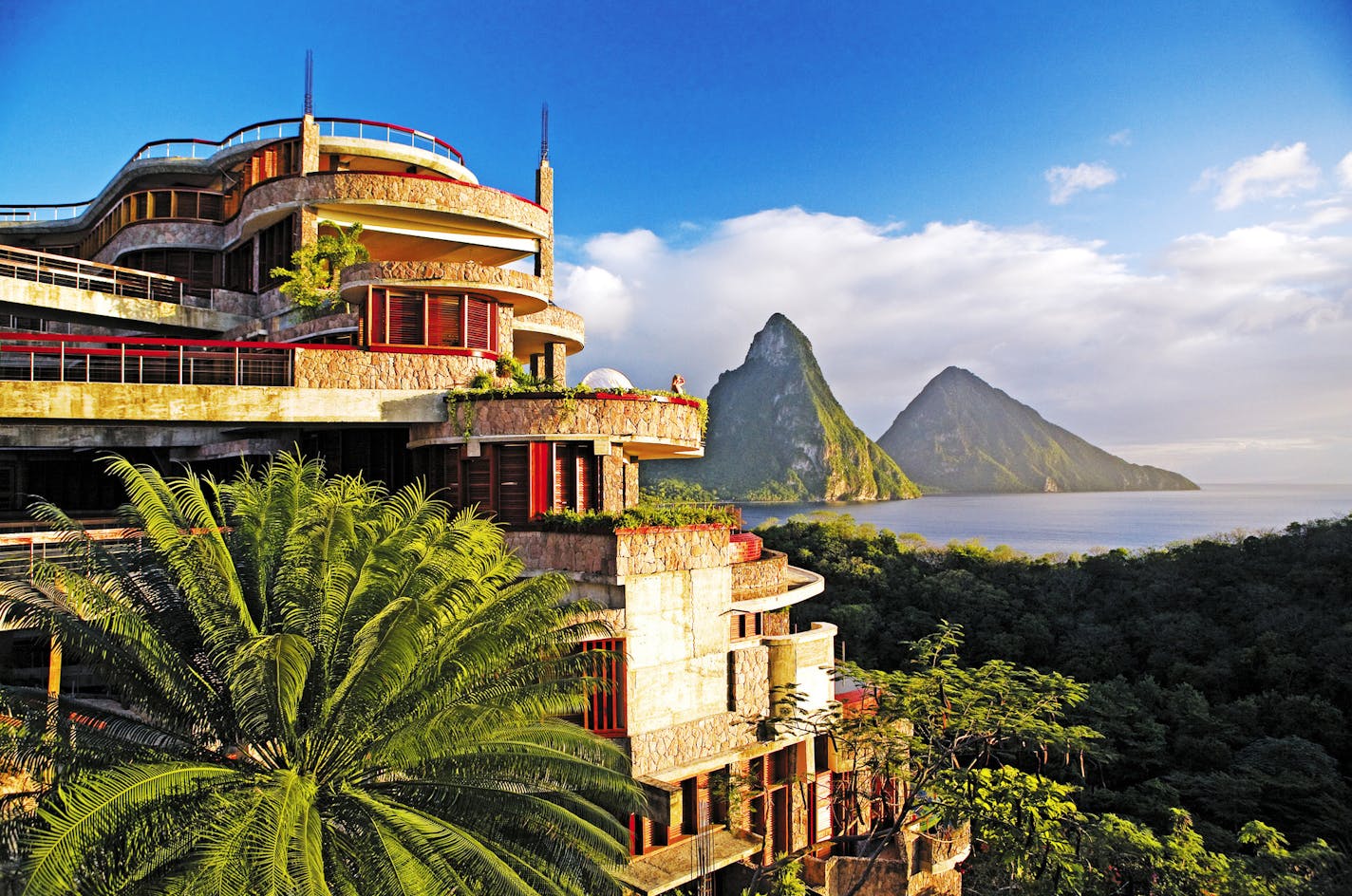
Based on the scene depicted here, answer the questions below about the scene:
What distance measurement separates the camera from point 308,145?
28078 millimetres

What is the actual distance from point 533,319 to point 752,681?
47.8 feet

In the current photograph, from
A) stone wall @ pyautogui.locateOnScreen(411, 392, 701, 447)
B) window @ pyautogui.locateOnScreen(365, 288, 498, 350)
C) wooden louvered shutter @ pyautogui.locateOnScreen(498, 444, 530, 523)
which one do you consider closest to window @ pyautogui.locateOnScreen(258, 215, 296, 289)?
window @ pyautogui.locateOnScreen(365, 288, 498, 350)

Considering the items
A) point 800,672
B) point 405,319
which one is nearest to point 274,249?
point 405,319

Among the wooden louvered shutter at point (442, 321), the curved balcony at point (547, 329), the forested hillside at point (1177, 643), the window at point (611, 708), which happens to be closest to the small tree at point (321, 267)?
the wooden louvered shutter at point (442, 321)

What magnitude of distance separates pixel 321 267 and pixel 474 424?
932 centimetres

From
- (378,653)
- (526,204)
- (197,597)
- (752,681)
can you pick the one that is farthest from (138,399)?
(752,681)

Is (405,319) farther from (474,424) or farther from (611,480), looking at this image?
(611,480)

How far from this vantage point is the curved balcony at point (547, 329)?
27.2m

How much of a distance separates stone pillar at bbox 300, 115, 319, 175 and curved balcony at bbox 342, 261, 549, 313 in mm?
7946

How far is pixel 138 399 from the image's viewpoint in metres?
18.3

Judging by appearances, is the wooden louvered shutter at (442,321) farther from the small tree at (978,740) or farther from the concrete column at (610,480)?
the small tree at (978,740)

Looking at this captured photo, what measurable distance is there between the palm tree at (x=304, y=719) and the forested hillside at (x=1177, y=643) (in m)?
28.2

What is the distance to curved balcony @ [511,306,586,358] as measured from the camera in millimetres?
27203

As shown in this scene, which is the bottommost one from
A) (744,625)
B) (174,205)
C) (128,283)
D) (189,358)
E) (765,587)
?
(744,625)
